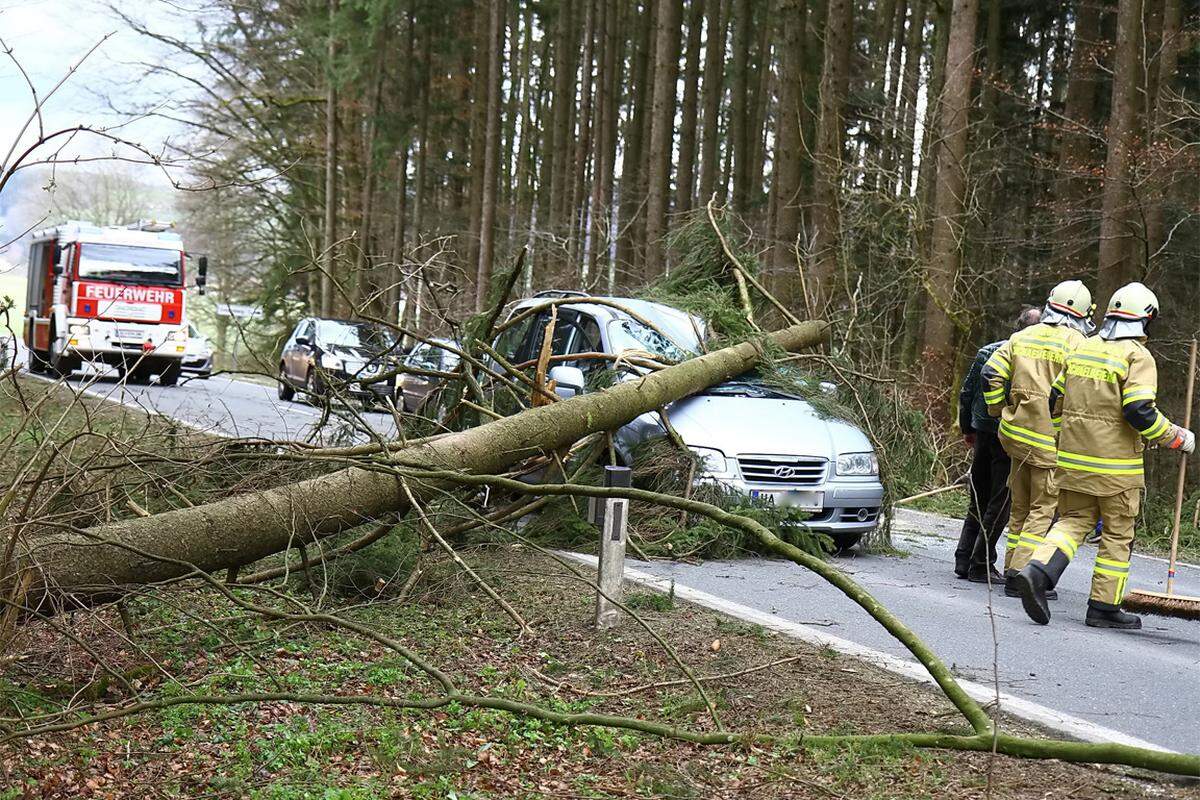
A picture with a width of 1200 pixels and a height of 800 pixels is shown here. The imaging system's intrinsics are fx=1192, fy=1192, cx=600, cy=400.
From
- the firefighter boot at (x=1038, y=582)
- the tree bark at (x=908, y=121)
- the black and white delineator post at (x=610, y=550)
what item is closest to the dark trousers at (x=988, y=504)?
the firefighter boot at (x=1038, y=582)

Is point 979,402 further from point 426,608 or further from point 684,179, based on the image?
point 684,179

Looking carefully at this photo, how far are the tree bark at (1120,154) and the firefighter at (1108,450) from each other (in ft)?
30.9

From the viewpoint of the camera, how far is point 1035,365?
8023 millimetres

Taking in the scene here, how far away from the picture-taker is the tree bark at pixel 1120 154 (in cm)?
1566

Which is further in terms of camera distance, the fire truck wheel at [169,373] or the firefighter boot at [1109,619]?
the firefighter boot at [1109,619]

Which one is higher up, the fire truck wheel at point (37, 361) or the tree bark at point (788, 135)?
the tree bark at point (788, 135)

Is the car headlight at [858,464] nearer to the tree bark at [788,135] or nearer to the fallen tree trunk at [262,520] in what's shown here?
the fallen tree trunk at [262,520]

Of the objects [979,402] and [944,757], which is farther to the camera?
[979,402]

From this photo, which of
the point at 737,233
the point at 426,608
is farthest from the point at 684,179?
the point at 426,608

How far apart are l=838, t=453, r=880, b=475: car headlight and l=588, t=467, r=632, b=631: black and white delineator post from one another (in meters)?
3.04

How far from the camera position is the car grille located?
855 cm

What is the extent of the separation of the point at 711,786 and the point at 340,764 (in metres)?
1.43

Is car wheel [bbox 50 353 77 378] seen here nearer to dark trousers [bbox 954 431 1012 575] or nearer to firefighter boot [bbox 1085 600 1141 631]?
firefighter boot [bbox 1085 600 1141 631]

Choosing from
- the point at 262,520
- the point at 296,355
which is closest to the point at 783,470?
the point at 262,520
